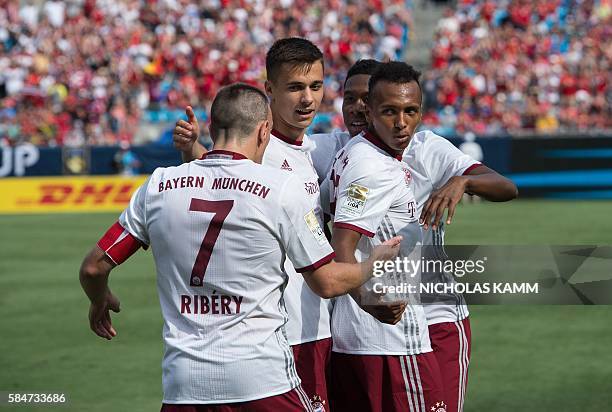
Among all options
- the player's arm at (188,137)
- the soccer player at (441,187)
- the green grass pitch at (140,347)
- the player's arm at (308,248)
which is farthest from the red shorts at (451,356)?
the green grass pitch at (140,347)

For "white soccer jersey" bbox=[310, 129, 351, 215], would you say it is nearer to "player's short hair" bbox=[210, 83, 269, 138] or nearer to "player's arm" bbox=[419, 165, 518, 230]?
"player's arm" bbox=[419, 165, 518, 230]

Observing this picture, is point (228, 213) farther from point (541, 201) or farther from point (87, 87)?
point (87, 87)

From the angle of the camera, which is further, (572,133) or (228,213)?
(572,133)

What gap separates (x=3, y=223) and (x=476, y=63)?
14.8 metres

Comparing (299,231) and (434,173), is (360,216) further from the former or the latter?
(434,173)

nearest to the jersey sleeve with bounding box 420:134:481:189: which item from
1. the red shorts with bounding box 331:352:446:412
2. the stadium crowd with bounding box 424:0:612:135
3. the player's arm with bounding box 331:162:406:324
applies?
the player's arm with bounding box 331:162:406:324

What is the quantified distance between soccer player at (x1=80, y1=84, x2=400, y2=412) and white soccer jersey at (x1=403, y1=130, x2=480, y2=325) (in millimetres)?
929

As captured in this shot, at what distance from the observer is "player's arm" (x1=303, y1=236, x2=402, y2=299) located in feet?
14.1

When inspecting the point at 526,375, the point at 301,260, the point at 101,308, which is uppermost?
the point at 301,260

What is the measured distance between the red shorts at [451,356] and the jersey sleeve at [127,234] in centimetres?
167

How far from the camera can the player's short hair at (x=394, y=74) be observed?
5.01 meters

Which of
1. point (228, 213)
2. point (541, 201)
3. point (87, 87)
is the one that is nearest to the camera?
point (228, 213)

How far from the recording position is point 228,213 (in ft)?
13.7

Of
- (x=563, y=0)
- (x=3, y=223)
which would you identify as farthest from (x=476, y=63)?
(x=3, y=223)
